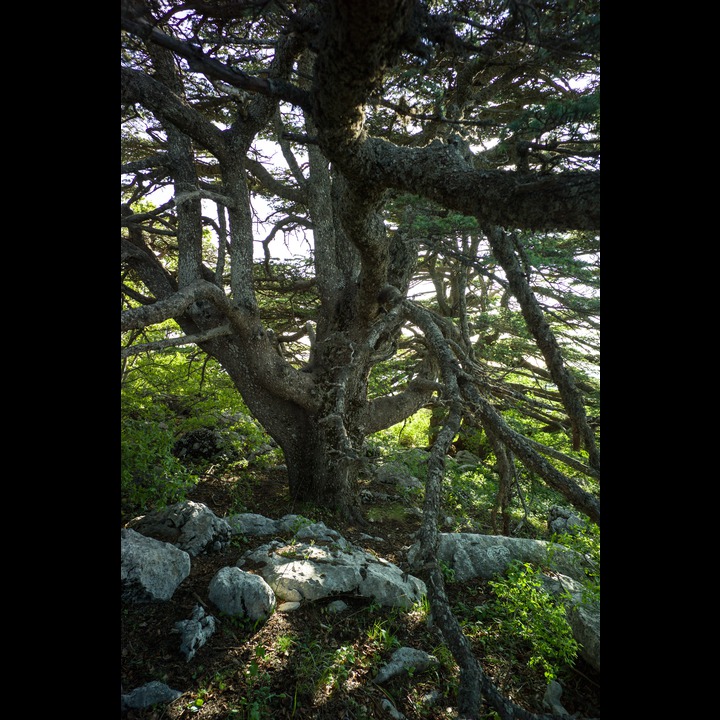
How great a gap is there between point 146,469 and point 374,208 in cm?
353

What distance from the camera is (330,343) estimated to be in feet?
16.1

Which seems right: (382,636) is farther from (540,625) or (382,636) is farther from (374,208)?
(374,208)

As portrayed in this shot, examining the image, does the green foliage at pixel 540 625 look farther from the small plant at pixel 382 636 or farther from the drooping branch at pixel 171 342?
the drooping branch at pixel 171 342

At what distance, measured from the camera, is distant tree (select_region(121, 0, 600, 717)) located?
1767mm

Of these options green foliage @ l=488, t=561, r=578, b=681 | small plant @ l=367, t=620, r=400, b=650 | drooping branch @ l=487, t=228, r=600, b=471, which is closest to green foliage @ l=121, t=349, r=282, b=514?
small plant @ l=367, t=620, r=400, b=650

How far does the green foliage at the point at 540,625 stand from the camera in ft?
8.92

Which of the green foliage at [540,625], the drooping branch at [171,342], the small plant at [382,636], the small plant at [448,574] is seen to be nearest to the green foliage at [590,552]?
the green foliage at [540,625]

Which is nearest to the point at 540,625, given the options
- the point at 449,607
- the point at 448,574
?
the point at 448,574

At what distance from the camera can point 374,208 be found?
10.2 feet

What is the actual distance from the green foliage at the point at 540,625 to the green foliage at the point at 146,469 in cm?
335
